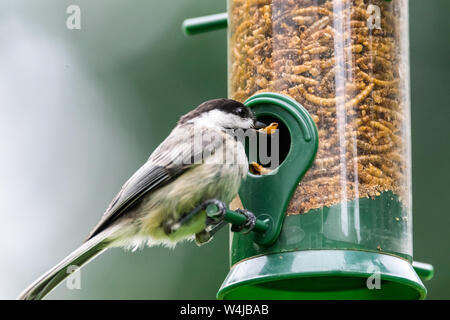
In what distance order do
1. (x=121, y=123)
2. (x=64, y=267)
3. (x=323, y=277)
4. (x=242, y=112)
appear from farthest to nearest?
(x=121, y=123) → (x=242, y=112) → (x=323, y=277) → (x=64, y=267)

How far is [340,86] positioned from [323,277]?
3.71 feet

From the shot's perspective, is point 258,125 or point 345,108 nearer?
point 345,108

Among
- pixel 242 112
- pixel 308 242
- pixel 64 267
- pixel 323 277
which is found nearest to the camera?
pixel 64 267

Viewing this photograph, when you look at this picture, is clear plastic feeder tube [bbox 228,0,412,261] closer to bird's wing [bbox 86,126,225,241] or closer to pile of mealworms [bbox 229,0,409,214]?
pile of mealworms [bbox 229,0,409,214]

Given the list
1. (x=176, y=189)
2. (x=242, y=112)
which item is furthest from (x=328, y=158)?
(x=176, y=189)

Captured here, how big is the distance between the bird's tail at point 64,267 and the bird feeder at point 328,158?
31.0 inches

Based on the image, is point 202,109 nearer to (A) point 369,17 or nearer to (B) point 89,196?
(A) point 369,17

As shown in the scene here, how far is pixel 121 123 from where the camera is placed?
8.84m

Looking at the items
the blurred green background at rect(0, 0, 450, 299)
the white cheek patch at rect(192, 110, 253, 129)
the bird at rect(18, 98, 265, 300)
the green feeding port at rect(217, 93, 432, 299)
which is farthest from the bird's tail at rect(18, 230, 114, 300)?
the blurred green background at rect(0, 0, 450, 299)

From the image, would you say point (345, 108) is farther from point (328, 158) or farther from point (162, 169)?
point (162, 169)

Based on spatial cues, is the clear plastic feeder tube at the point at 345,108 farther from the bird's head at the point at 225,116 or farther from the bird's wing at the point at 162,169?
the bird's wing at the point at 162,169

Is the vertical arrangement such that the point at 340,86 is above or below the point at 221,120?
above

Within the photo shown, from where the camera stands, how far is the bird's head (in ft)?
17.4
